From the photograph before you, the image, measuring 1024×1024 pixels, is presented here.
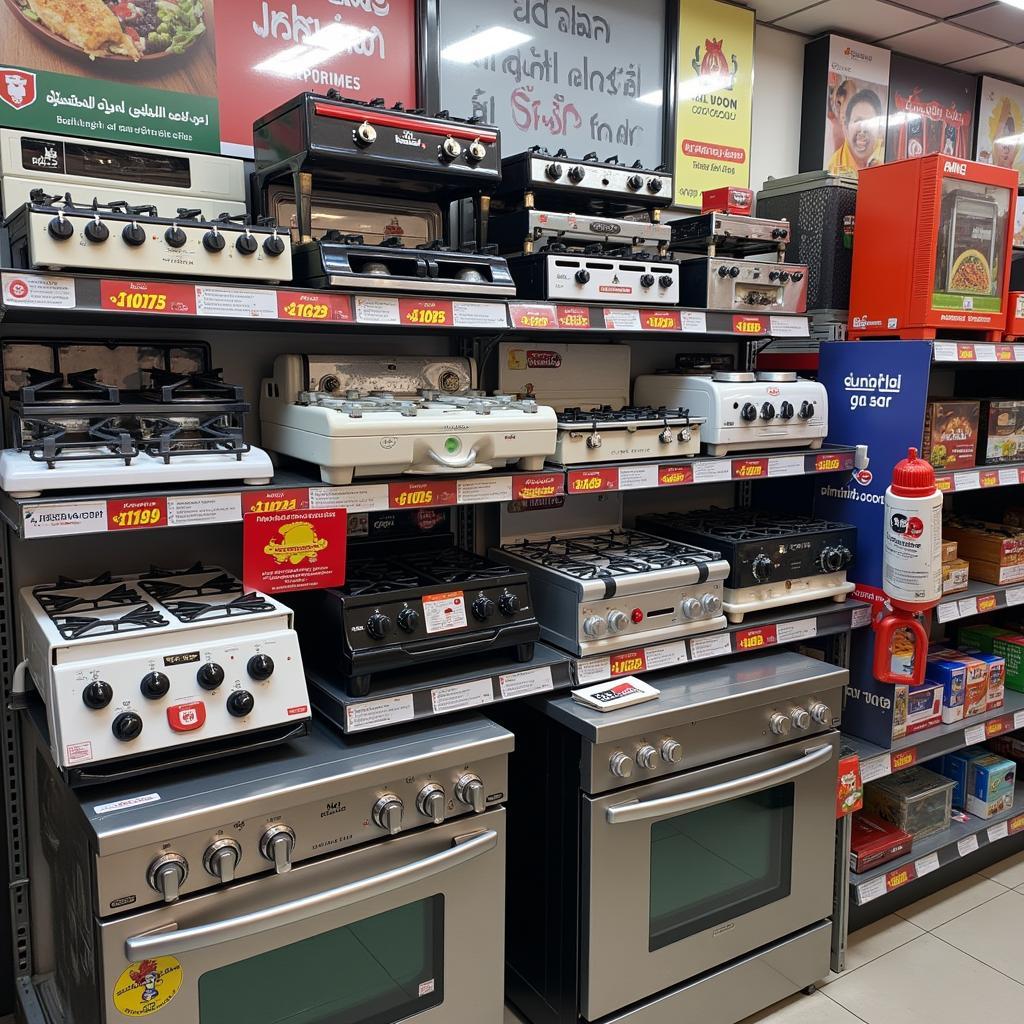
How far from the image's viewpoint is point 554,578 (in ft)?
7.13

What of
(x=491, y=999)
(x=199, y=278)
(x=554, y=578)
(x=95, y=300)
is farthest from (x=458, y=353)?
(x=491, y=999)

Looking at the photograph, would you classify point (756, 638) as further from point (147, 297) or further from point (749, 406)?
point (147, 297)

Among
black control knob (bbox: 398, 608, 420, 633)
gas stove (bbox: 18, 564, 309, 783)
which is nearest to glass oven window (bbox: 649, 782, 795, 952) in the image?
→ black control knob (bbox: 398, 608, 420, 633)

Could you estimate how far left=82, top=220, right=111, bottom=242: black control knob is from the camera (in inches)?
62.6

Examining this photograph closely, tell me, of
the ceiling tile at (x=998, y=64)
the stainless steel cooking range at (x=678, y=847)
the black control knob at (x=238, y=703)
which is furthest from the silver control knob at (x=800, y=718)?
the ceiling tile at (x=998, y=64)

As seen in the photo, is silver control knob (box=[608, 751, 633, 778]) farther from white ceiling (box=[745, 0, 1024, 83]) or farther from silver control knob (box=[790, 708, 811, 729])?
white ceiling (box=[745, 0, 1024, 83])

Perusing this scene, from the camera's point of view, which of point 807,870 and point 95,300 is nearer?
point 95,300

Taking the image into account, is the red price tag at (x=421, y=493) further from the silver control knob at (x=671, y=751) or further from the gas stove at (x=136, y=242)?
the silver control knob at (x=671, y=751)

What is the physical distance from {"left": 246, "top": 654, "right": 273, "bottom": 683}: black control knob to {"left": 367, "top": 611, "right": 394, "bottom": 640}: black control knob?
23 cm

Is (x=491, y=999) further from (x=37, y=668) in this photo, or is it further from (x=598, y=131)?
(x=598, y=131)

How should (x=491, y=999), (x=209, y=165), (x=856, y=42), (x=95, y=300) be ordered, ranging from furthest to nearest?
(x=856, y=42), (x=209, y=165), (x=491, y=999), (x=95, y=300)

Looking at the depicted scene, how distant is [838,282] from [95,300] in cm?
224

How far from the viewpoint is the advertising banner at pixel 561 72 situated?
256 cm

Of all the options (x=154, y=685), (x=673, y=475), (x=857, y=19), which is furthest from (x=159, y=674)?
(x=857, y=19)
